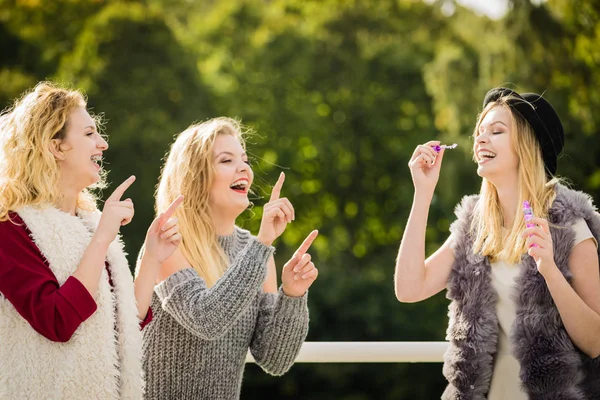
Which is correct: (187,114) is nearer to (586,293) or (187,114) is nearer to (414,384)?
(414,384)

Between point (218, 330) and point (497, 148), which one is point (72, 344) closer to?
point (218, 330)

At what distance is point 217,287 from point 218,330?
158mm

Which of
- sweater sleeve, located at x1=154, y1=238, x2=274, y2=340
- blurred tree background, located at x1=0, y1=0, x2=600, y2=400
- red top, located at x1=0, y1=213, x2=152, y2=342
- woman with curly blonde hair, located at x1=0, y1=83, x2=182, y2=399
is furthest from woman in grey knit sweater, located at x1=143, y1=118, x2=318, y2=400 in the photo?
blurred tree background, located at x1=0, y1=0, x2=600, y2=400

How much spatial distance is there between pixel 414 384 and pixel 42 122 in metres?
14.6

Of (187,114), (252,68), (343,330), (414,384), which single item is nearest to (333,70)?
(252,68)

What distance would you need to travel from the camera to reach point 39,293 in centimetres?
255

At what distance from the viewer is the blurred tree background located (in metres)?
13.8

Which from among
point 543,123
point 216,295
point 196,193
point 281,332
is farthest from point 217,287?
point 543,123

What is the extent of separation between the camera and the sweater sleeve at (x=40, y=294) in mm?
2535

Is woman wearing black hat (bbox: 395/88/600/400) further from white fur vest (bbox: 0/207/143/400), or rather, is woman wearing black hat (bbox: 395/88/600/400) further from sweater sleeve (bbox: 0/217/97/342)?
sweater sleeve (bbox: 0/217/97/342)

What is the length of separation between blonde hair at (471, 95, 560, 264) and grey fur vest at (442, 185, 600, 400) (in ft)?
0.14

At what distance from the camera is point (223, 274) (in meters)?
2.99

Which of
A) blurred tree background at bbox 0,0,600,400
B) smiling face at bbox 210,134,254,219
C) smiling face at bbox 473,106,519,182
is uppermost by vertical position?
smiling face at bbox 473,106,519,182

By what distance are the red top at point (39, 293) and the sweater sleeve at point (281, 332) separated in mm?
799
